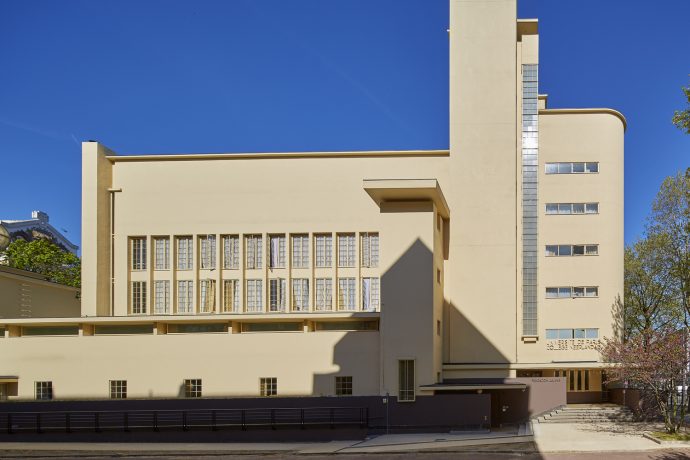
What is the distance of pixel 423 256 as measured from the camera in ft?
116

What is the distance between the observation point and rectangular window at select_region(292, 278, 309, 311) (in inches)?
1703

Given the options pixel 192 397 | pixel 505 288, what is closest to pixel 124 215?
pixel 192 397

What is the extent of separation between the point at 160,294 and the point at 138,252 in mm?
2863

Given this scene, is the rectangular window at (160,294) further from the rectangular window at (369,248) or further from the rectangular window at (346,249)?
the rectangular window at (369,248)

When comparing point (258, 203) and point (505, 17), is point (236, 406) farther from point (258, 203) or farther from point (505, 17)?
point (505, 17)

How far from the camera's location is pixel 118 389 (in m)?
37.4

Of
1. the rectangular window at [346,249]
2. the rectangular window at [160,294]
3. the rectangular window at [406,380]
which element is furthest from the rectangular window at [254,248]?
the rectangular window at [406,380]

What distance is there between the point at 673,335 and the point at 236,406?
20239 mm

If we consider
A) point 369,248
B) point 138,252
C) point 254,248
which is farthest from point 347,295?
point 138,252

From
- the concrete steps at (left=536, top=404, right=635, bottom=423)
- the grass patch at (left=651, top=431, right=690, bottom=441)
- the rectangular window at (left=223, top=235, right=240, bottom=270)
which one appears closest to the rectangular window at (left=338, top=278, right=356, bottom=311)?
the rectangular window at (left=223, top=235, right=240, bottom=270)

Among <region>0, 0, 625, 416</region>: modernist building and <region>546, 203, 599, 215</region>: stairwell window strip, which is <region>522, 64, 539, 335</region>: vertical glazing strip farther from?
<region>546, 203, 599, 215</region>: stairwell window strip

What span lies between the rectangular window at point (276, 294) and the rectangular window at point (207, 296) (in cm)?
333

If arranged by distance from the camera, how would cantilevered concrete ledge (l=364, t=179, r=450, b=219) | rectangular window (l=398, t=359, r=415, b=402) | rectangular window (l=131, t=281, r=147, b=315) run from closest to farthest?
cantilevered concrete ledge (l=364, t=179, r=450, b=219), rectangular window (l=398, t=359, r=415, b=402), rectangular window (l=131, t=281, r=147, b=315)

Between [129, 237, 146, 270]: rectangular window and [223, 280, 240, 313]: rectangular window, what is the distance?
506cm
